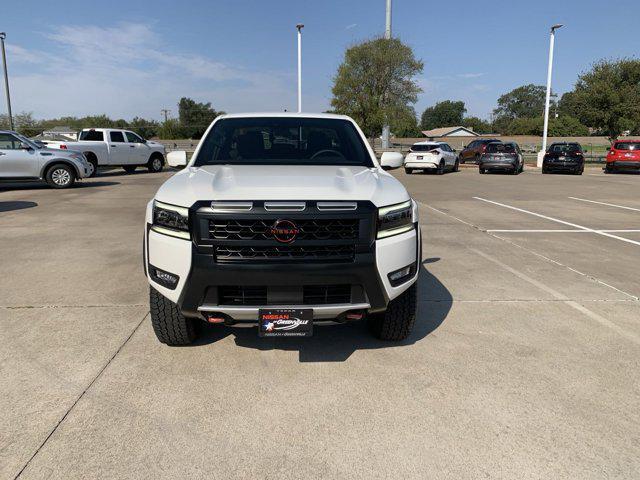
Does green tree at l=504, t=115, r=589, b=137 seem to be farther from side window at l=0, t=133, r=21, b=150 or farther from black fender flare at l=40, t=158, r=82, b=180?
side window at l=0, t=133, r=21, b=150

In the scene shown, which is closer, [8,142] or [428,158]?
[8,142]

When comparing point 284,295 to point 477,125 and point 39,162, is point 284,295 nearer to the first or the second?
point 39,162

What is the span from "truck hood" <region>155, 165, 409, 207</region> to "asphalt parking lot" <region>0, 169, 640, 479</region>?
1151mm

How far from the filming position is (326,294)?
295 centimetres

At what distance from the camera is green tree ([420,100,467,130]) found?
164375 mm

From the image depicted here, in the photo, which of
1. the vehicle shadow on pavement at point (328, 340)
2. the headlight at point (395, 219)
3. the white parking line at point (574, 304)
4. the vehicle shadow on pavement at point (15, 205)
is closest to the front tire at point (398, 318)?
the vehicle shadow on pavement at point (328, 340)

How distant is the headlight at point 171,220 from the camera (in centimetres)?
291

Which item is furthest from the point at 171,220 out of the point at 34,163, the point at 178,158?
the point at 34,163

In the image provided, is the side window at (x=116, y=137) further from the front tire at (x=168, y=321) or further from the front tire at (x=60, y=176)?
the front tire at (x=168, y=321)

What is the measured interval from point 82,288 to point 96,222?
424 cm

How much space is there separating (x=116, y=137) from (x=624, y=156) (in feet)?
76.7

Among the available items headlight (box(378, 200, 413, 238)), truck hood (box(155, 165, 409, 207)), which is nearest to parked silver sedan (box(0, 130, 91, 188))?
truck hood (box(155, 165, 409, 207))

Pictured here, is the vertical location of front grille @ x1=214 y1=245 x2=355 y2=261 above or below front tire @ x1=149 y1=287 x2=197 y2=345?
above

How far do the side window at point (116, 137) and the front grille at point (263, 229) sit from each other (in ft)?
63.0
